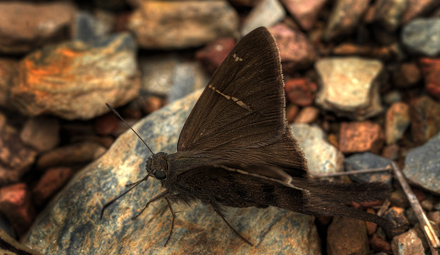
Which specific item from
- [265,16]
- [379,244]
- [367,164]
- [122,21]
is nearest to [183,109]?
[265,16]

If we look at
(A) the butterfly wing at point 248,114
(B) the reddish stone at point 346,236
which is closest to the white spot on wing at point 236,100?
(A) the butterfly wing at point 248,114

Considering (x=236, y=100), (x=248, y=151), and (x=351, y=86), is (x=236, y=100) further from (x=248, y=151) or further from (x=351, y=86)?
(x=351, y=86)

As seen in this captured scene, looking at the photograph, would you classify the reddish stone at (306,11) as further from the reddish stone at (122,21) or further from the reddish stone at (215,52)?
the reddish stone at (122,21)

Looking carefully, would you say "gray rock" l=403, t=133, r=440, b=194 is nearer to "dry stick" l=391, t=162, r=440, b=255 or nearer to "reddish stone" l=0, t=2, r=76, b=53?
"dry stick" l=391, t=162, r=440, b=255

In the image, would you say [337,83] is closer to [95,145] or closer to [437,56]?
[437,56]

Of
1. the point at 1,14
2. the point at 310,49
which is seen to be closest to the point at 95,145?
the point at 1,14
